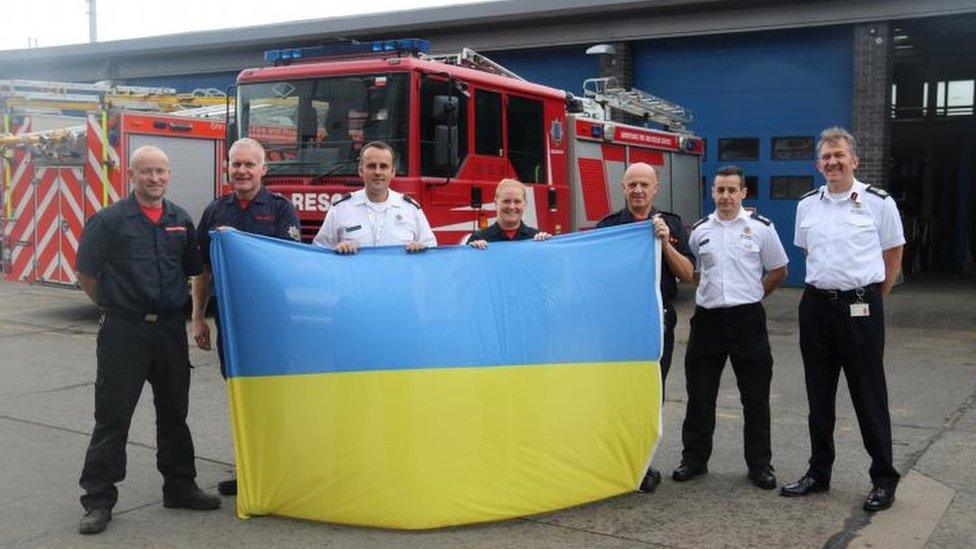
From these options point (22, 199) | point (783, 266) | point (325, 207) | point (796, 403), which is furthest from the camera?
point (22, 199)

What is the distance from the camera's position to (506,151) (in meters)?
10.8

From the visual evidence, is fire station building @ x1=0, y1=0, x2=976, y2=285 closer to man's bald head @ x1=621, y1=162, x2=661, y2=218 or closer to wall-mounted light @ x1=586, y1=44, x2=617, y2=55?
wall-mounted light @ x1=586, y1=44, x2=617, y2=55

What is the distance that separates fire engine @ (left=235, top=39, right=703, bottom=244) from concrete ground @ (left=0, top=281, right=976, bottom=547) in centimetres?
230

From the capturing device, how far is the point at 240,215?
217 inches

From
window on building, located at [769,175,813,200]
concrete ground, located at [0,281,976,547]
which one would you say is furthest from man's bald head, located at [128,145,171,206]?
window on building, located at [769,175,813,200]

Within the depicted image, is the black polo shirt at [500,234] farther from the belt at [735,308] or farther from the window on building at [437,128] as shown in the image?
the window on building at [437,128]

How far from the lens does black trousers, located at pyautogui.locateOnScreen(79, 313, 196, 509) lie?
5039 millimetres

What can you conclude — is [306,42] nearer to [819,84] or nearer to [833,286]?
[819,84]

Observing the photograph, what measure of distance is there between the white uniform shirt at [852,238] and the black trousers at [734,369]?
0.46m

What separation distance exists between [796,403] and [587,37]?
1177 cm

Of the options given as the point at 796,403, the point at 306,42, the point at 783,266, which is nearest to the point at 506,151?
the point at 796,403

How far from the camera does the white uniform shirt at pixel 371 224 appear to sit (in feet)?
18.5

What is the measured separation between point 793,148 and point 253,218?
44.2ft

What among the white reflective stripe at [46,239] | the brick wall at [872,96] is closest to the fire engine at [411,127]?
the white reflective stripe at [46,239]
